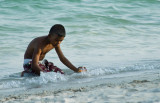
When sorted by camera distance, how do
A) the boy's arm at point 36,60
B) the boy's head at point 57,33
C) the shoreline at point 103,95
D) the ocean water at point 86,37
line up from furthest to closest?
the ocean water at point 86,37, the boy's arm at point 36,60, the boy's head at point 57,33, the shoreline at point 103,95

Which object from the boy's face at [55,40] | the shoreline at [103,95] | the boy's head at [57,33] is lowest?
the shoreline at [103,95]

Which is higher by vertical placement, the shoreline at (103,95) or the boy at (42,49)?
the boy at (42,49)

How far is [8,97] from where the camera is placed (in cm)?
430

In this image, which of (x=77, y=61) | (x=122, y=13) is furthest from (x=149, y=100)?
(x=122, y=13)

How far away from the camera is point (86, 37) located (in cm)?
1030

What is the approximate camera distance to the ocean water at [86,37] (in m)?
6.02

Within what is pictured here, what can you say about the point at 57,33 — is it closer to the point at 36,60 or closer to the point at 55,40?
the point at 55,40

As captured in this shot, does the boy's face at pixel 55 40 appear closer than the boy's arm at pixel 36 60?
Yes

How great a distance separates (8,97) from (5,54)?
3.95 metres

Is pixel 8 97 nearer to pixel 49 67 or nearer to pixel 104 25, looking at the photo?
pixel 49 67

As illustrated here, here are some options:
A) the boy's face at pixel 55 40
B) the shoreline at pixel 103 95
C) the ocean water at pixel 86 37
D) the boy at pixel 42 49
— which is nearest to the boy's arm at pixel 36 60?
the boy at pixel 42 49

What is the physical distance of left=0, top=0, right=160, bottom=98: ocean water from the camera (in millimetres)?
6016

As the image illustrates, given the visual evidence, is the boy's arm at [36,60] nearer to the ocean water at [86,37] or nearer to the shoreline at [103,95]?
the ocean water at [86,37]

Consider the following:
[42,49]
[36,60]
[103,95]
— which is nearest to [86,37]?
[42,49]
